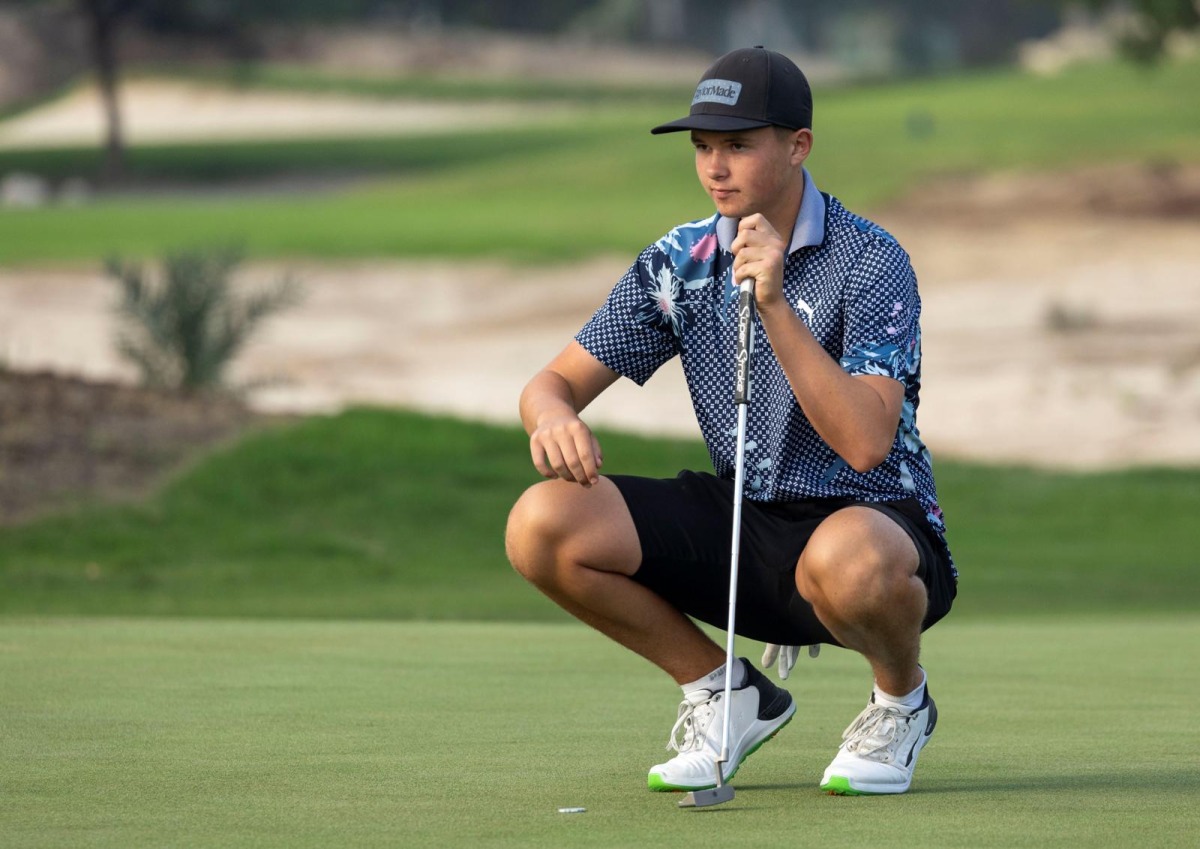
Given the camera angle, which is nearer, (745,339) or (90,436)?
(745,339)

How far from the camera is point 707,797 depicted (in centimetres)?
441

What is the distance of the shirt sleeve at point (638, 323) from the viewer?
492 cm

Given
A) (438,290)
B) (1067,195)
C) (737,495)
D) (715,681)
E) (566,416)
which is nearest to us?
(737,495)

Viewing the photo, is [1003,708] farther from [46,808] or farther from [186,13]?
[186,13]

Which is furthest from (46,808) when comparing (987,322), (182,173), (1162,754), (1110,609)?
(182,173)

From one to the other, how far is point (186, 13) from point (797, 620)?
181 ft

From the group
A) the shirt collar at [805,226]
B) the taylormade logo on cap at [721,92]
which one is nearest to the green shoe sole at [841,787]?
the shirt collar at [805,226]

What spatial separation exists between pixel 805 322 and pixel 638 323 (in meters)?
0.43

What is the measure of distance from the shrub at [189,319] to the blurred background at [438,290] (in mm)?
25

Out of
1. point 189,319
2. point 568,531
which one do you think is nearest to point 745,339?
point 568,531

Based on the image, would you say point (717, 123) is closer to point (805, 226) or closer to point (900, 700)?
point (805, 226)

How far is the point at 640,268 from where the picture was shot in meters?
4.95

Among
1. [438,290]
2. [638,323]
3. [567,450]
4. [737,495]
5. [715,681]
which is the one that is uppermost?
[638,323]

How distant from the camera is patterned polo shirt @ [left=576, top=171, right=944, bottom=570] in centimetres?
465
